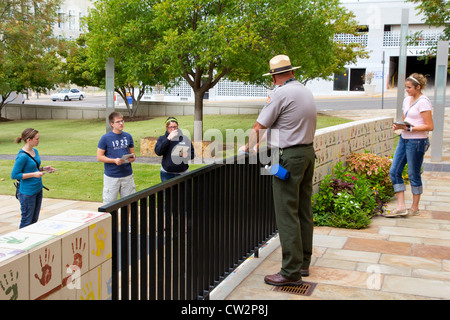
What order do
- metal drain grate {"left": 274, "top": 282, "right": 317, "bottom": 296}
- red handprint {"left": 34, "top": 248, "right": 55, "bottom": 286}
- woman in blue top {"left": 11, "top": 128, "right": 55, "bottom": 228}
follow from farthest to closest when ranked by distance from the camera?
1. woman in blue top {"left": 11, "top": 128, "right": 55, "bottom": 228}
2. metal drain grate {"left": 274, "top": 282, "right": 317, "bottom": 296}
3. red handprint {"left": 34, "top": 248, "right": 55, "bottom": 286}

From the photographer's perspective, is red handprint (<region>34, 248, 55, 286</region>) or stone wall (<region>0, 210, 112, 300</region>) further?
red handprint (<region>34, 248, 55, 286</region>)

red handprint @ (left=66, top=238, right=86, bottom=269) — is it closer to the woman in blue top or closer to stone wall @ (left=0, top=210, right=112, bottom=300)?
stone wall @ (left=0, top=210, right=112, bottom=300)

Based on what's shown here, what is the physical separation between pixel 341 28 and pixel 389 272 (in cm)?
2626

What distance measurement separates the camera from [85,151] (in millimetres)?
19141

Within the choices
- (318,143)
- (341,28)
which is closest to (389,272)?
(318,143)

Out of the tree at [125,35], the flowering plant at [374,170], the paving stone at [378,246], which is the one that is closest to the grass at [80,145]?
the tree at [125,35]

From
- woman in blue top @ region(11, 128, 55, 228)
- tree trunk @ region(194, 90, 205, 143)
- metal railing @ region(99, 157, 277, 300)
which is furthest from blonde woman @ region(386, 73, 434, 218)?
tree trunk @ region(194, 90, 205, 143)

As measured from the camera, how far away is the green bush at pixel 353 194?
735 cm

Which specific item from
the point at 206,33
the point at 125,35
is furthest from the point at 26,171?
the point at 125,35

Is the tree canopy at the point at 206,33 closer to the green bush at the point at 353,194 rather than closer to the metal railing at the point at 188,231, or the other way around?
the green bush at the point at 353,194

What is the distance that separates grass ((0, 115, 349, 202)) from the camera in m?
12.2

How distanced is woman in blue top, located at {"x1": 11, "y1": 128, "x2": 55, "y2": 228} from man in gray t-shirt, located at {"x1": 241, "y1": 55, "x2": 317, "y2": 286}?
3.65 meters

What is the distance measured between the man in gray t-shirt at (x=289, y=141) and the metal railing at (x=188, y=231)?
0.52 meters
